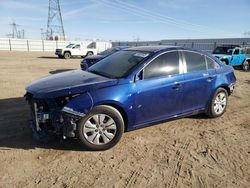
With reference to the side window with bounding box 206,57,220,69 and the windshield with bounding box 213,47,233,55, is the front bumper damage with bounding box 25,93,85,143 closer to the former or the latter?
the side window with bounding box 206,57,220,69

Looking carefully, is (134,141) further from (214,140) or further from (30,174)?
(30,174)

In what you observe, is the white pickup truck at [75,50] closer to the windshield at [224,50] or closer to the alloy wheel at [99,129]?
the windshield at [224,50]

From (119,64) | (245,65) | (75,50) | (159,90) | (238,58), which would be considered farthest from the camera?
(75,50)

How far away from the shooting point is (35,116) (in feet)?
12.2

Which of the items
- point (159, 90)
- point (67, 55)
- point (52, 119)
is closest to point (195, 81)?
point (159, 90)

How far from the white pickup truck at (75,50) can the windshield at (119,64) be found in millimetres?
21225

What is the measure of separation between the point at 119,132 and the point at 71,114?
85 centimetres

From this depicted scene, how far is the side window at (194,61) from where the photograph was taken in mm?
4879

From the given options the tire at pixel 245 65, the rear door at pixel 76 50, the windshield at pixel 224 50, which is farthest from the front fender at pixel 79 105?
the rear door at pixel 76 50

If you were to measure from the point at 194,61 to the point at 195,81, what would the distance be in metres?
0.46

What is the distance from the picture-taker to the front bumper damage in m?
3.60

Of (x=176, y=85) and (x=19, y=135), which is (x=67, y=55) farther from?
(x=176, y=85)

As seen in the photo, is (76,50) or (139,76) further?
(76,50)

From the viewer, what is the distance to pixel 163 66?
4516 mm
